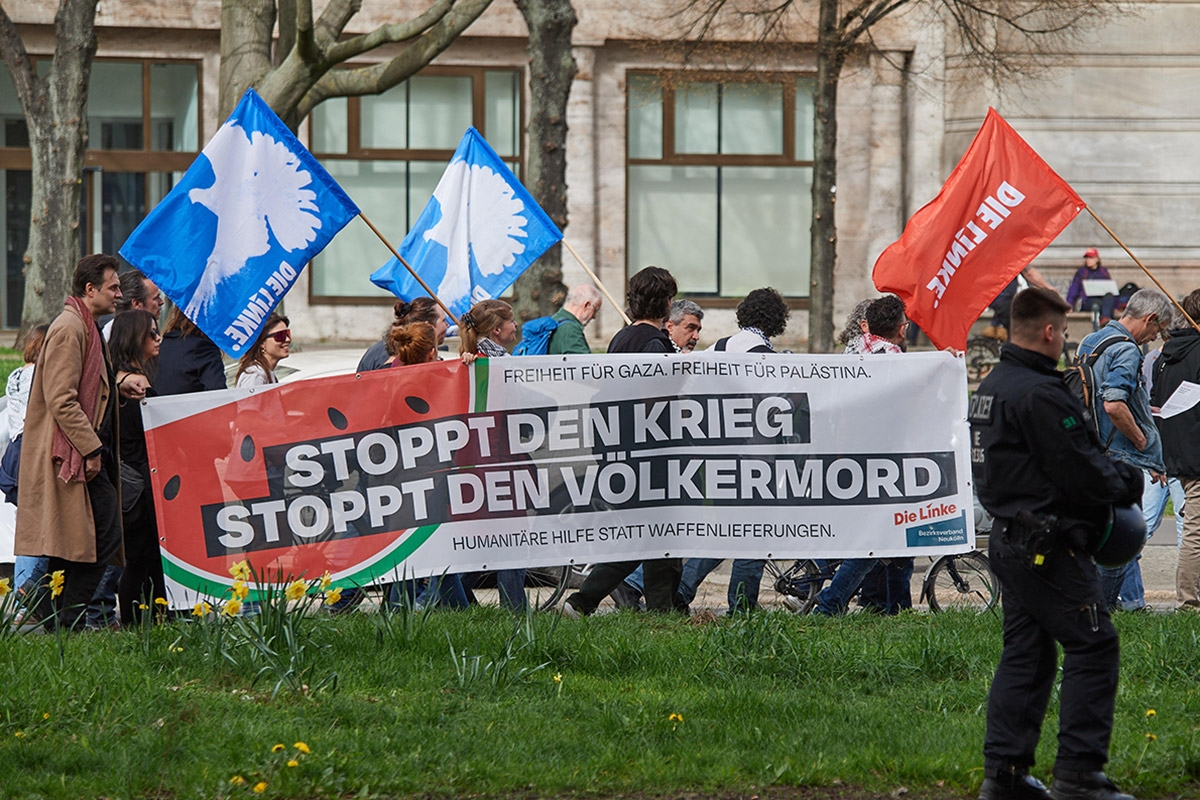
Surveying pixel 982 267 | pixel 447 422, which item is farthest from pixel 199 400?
pixel 982 267

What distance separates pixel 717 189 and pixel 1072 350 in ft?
22.9

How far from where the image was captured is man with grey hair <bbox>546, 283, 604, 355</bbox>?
31.0ft

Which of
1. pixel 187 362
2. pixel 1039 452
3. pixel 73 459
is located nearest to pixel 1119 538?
pixel 1039 452

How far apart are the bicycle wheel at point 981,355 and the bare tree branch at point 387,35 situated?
8.57 meters

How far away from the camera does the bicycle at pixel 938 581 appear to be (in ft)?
28.6

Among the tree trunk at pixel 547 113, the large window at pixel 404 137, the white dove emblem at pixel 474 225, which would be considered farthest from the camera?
the large window at pixel 404 137

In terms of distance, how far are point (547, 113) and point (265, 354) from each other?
24.8 ft

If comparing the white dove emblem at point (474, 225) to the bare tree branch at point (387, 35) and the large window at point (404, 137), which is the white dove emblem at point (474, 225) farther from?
the large window at point (404, 137)

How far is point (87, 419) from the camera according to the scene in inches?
272

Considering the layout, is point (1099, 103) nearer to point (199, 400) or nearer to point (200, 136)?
point (200, 136)

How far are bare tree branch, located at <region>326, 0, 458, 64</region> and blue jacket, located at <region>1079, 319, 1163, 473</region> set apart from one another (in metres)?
8.84

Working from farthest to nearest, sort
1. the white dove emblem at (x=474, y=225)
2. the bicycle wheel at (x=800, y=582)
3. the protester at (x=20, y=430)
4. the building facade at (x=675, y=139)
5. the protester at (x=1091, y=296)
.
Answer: the building facade at (x=675, y=139) < the protester at (x=1091, y=296) < the white dove emblem at (x=474, y=225) < the bicycle wheel at (x=800, y=582) < the protester at (x=20, y=430)

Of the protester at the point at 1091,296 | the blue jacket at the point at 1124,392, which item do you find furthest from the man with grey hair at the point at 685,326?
the protester at the point at 1091,296

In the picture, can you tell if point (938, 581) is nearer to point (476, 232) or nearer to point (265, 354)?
point (476, 232)
